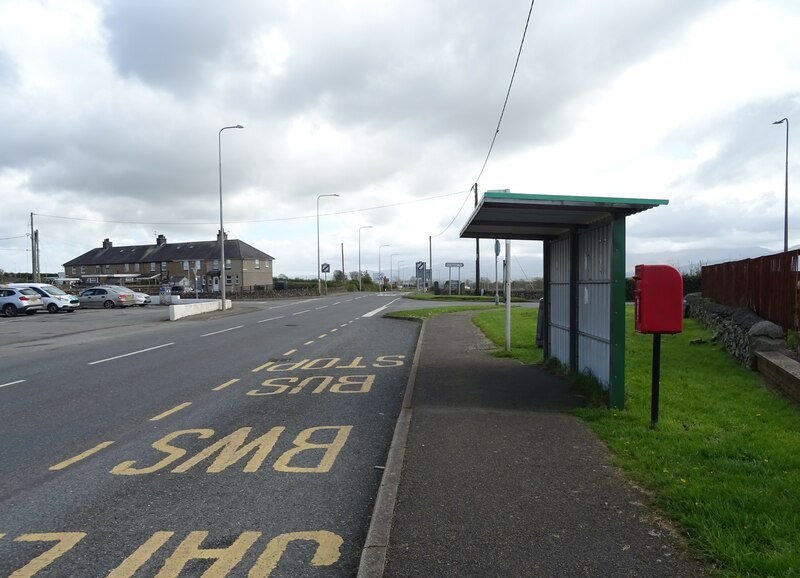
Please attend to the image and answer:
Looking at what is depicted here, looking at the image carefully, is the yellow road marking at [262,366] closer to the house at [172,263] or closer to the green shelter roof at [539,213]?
the green shelter roof at [539,213]

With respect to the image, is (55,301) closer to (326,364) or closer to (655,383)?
(326,364)

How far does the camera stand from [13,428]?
21.9ft

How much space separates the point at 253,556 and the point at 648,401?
5157 mm

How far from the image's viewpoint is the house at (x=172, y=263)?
282 ft

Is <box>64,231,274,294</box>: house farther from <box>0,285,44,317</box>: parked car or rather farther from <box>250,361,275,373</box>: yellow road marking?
<box>250,361,275,373</box>: yellow road marking

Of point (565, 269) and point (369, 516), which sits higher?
point (565, 269)

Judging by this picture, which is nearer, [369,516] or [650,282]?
[369,516]

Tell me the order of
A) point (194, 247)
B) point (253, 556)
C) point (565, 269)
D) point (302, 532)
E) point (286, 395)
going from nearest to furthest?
point (253, 556)
point (302, 532)
point (286, 395)
point (565, 269)
point (194, 247)

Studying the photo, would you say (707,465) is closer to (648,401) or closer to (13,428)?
(648,401)

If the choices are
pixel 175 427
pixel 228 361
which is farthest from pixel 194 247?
pixel 175 427

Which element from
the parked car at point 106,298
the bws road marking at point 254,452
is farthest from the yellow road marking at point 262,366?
the parked car at point 106,298

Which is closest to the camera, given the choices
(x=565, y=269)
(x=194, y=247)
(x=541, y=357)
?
→ (x=565, y=269)

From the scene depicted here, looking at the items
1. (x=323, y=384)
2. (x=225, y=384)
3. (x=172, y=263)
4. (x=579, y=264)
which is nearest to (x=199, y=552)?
(x=323, y=384)

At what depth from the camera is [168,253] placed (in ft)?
303
